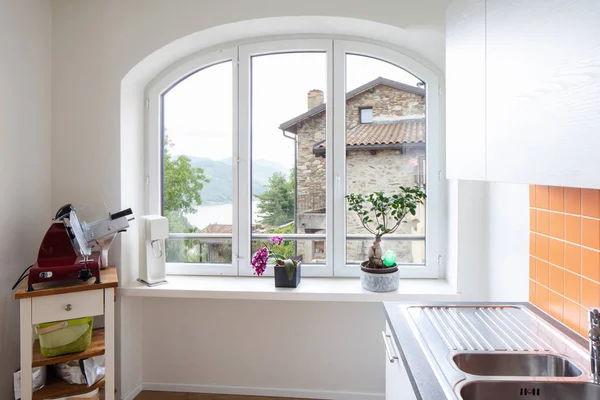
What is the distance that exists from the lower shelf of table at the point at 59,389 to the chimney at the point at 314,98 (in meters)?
1.96

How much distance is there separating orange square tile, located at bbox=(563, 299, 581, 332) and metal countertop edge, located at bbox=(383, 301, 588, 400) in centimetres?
2

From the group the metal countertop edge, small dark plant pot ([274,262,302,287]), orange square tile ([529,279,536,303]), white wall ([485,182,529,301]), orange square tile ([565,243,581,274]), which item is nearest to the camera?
the metal countertop edge

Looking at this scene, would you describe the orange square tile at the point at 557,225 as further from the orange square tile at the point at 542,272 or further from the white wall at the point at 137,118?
the white wall at the point at 137,118

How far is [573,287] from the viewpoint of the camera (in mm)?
1383

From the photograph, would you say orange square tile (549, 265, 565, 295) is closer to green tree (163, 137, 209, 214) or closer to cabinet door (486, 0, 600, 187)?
cabinet door (486, 0, 600, 187)

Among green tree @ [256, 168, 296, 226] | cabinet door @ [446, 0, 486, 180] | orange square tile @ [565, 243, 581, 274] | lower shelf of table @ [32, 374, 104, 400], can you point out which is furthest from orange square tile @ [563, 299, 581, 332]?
lower shelf of table @ [32, 374, 104, 400]

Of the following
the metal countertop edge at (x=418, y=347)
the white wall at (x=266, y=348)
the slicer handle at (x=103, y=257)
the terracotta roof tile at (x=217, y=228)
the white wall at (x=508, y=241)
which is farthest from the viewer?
the terracotta roof tile at (x=217, y=228)

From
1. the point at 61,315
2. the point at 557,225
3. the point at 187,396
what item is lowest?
the point at 187,396

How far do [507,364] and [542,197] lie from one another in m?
0.67

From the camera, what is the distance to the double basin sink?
44.3 inches

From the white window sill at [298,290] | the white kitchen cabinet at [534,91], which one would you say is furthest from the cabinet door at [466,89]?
the white window sill at [298,290]

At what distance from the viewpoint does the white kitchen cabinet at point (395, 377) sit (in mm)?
1308

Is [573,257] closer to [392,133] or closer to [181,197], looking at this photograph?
[392,133]

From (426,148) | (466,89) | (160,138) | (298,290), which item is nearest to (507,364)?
(466,89)
